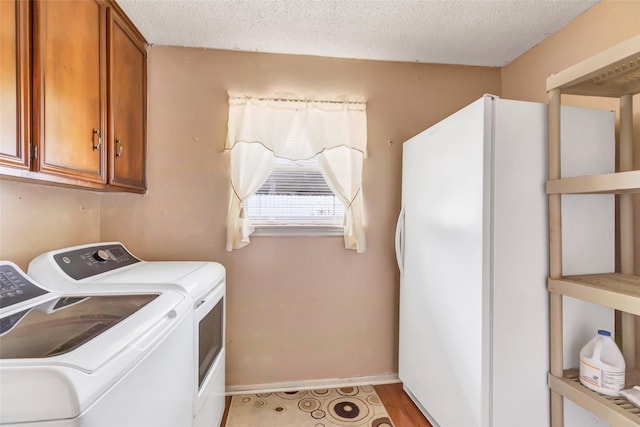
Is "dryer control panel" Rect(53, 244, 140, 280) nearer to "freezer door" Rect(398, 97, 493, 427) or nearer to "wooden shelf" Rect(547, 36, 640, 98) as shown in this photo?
"freezer door" Rect(398, 97, 493, 427)

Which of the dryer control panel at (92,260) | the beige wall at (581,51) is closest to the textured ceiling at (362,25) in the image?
the beige wall at (581,51)

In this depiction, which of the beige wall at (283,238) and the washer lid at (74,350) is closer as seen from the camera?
the washer lid at (74,350)

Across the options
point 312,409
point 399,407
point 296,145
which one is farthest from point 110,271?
point 399,407

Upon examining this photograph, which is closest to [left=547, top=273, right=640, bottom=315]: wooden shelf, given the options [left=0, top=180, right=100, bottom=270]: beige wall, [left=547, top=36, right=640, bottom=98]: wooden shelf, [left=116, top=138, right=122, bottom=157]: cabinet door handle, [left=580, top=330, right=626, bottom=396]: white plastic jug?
[left=580, top=330, right=626, bottom=396]: white plastic jug

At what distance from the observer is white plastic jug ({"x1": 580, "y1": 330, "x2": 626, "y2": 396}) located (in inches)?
43.8

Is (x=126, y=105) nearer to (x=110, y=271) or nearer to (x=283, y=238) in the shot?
(x=110, y=271)

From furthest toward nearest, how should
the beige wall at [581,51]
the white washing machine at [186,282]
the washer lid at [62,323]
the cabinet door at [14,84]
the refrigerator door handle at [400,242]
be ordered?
the refrigerator door handle at [400,242] < the beige wall at [581,51] < the white washing machine at [186,282] < the cabinet door at [14,84] < the washer lid at [62,323]

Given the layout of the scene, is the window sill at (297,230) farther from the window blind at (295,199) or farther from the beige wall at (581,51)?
the beige wall at (581,51)

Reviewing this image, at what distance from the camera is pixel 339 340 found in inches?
82.7

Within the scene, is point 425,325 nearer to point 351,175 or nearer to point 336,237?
point 336,237

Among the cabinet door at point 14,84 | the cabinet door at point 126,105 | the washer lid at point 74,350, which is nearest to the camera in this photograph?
the washer lid at point 74,350

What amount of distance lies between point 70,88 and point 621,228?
2.46 m

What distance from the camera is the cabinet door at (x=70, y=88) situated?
3.55ft

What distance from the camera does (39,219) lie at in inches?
56.0
